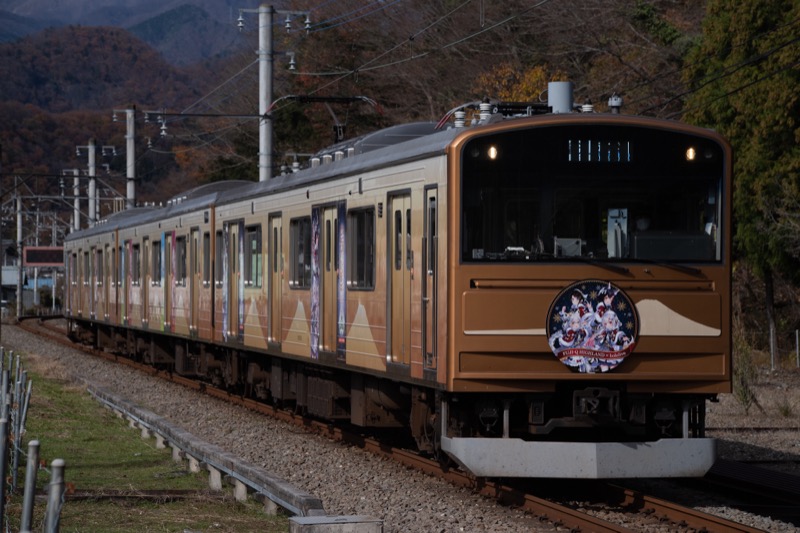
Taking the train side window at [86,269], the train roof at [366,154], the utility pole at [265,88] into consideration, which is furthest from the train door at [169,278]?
the train side window at [86,269]

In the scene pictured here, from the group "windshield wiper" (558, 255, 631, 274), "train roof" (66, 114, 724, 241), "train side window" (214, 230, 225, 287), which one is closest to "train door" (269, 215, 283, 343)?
"train roof" (66, 114, 724, 241)

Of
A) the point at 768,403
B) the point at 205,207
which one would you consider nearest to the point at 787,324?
the point at 768,403

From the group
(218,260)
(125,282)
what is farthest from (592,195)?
(125,282)

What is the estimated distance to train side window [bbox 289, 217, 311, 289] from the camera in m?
15.1

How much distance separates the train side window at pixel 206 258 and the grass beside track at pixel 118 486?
320 cm

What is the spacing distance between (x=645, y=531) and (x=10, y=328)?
42998mm

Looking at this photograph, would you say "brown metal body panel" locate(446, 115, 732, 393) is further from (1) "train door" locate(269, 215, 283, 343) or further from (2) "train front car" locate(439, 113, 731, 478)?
(1) "train door" locate(269, 215, 283, 343)

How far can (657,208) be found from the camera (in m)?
10.6

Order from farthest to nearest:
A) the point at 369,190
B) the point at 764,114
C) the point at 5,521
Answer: the point at 764,114 → the point at 369,190 → the point at 5,521

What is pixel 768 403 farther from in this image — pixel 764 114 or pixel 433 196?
pixel 433 196

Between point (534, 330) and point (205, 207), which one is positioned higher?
point (205, 207)

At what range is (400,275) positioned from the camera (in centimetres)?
1188

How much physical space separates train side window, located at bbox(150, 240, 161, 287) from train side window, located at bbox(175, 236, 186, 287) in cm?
179

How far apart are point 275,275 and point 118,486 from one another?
546cm
